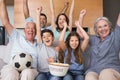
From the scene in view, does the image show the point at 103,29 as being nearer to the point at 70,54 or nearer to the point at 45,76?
the point at 70,54

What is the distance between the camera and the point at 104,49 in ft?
6.37

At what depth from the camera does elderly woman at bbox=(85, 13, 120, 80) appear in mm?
1871

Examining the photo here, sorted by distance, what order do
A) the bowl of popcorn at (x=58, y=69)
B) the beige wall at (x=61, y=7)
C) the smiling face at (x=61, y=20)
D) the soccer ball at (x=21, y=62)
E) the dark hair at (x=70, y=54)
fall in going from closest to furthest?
1. the bowl of popcorn at (x=58, y=69)
2. the soccer ball at (x=21, y=62)
3. the dark hair at (x=70, y=54)
4. the smiling face at (x=61, y=20)
5. the beige wall at (x=61, y=7)

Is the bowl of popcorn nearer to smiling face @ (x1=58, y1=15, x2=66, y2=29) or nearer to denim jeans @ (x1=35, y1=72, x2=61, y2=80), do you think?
denim jeans @ (x1=35, y1=72, x2=61, y2=80)

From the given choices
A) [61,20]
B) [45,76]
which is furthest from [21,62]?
[61,20]

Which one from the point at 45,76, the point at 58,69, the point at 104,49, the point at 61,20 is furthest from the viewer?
the point at 61,20

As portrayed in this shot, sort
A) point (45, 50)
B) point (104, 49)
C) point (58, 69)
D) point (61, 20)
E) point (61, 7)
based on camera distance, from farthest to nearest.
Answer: point (61, 7) < point (61, 20) < point (45, 50) < point (104, 49) < point (58, 69)

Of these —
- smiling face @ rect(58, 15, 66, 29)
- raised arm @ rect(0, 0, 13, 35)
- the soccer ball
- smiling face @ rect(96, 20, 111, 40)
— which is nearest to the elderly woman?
smiling face @ rect(96, 20, 111, 40)

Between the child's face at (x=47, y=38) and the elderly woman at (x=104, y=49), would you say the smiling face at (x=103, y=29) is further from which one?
the child's face at (x=47, y=38)

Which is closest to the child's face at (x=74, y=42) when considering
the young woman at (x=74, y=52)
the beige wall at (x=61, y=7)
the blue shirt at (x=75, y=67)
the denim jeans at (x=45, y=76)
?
the young woman at (x=74, y=52)

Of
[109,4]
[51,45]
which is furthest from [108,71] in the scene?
[109,4]

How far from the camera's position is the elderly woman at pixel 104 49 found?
6.14 feet

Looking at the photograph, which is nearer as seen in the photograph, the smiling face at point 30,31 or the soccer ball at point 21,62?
the soccer ball at point 21,62

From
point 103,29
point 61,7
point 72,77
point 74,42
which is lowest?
point 72,77
